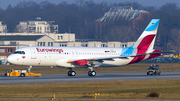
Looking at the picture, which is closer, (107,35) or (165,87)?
(165,87)

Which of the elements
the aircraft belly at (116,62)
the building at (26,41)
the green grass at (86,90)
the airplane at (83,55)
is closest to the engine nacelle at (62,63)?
the airplane at (83,55)

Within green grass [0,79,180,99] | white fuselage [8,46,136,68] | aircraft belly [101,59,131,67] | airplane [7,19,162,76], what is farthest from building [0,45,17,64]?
green grass [0,79,180,99]

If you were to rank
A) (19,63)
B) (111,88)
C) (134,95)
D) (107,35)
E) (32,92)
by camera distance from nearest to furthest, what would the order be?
(134,95)
(32,92)
(111,88)
(19,63)
(107,35)

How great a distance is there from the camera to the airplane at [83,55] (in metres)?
56.4

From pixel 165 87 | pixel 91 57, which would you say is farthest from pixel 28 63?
pixel 165 87

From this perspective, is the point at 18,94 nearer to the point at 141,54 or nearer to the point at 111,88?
the point at 111,88

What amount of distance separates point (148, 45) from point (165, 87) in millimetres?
23131

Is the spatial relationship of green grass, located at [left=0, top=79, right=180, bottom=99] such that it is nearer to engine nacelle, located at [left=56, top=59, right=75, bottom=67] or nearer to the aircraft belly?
engine nacelle, located at [left=56, top=59, right=75, bottom=67]

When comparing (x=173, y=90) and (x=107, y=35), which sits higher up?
(x=107, y=35)

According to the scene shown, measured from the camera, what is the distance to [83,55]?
59.9 m

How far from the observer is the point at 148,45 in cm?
6450

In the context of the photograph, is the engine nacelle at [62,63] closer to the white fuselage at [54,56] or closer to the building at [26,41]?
the white fuselage at [54,56]

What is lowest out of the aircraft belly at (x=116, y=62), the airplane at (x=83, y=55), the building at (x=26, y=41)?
the aircraft belly at (x=116, y=62)

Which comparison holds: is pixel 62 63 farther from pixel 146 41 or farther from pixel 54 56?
pixel 146 41
